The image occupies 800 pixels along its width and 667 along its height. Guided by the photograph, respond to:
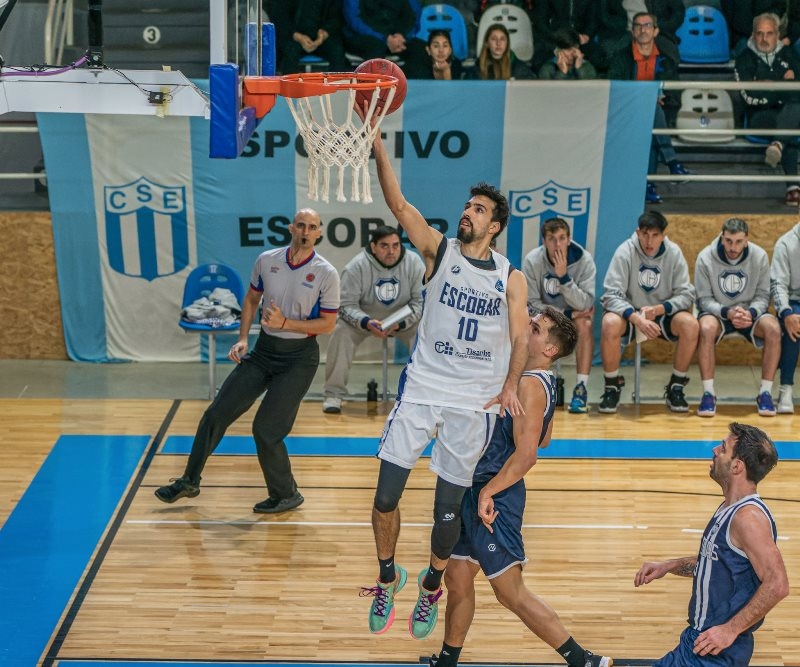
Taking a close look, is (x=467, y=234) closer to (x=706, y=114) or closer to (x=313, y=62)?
(x=313, y=62)

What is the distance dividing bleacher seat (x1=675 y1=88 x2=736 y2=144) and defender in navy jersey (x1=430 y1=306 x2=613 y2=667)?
22.8 ft

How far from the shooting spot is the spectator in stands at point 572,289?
10.0 m

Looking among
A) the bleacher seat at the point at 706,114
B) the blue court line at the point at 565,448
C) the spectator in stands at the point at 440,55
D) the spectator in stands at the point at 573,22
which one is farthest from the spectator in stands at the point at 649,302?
the spectator in stands at the point at 573,22

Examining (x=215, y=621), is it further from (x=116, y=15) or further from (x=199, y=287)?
(x=116, y=15)

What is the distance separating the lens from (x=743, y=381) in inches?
440

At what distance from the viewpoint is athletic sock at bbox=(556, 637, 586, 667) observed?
561 cm

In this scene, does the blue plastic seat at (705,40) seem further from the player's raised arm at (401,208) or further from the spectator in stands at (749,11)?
the player's raised arm at (401,208)

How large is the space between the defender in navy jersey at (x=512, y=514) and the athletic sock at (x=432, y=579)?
4.5 inches

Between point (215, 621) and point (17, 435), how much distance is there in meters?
3.64

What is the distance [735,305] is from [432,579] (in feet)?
17.4

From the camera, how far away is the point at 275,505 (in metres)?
8.05

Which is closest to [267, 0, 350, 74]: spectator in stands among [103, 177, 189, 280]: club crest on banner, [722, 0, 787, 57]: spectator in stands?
[103, 177, 189, 280]: club crest on banner

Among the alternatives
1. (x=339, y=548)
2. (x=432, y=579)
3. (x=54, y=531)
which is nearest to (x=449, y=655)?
(x=432, y=579)

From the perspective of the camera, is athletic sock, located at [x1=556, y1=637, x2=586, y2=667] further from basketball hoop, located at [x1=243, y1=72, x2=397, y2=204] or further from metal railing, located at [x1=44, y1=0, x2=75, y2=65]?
metal railing, located at [x1=44, y1=0, x2=75, y2=65]
